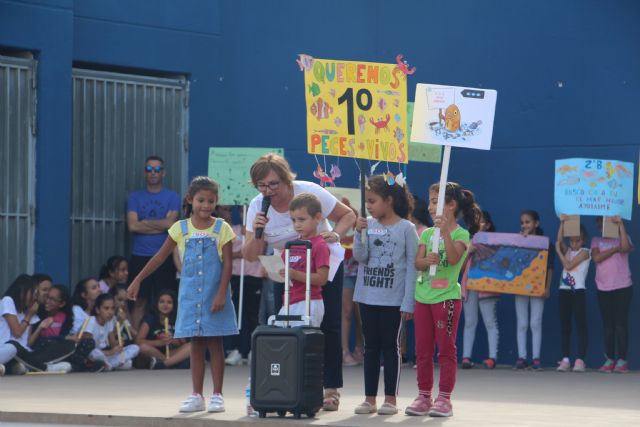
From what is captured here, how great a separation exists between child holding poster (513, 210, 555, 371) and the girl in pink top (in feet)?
2.20

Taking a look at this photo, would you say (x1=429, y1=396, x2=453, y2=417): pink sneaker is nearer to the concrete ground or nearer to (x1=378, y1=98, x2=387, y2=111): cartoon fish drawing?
the concrete ground

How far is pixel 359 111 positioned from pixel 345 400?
2.33 meters

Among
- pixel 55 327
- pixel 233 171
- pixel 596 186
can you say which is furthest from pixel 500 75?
pixel 55 327

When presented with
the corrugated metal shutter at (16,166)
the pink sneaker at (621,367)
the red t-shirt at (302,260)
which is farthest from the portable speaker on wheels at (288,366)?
the corrugated metal shutter at (16,166)

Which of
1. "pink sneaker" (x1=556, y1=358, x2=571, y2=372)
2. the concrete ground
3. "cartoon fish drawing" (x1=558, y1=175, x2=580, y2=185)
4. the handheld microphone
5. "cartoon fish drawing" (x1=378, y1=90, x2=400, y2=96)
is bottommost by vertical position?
"pink sneaker" (x1=556, y1=358, x2=571, y2=372)

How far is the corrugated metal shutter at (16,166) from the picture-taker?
1519 cm

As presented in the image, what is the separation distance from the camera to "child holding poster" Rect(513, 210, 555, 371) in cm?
1522

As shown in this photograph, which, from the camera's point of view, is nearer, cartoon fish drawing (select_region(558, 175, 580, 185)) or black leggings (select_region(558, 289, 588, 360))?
cartoon fish drawing (select_region(558, 175, 580, 185))

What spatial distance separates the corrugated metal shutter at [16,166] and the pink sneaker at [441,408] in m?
7.21

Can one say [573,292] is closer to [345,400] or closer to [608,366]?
[608,366]

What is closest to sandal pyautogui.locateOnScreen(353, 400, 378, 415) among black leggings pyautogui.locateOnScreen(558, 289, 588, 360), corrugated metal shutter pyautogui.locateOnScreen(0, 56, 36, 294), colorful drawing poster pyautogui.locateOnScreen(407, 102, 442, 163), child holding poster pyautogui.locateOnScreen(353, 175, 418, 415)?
child holding poster pyautogui.locateOnScreen(353, 175, 418, 415)

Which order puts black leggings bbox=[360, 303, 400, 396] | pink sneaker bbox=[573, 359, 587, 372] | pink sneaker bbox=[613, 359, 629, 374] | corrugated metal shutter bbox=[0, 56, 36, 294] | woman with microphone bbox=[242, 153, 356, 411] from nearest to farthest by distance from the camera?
woman with microphone bbox=[242, 153, 356, 411]
black leggings bbox=[360, 303, 400, 396]
pink sneaker bbox=[613, 359, 629, 374]
pink sneaker bbox=[573, 359, 587, 372]
corrugated metal shutter bbox=[0, 56, 36, 294]

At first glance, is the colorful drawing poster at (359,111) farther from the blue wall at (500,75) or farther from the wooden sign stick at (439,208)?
the blue wall at (500,75)

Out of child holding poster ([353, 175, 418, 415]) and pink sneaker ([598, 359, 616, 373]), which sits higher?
child holding poster ([353, 175, 418, 415])
